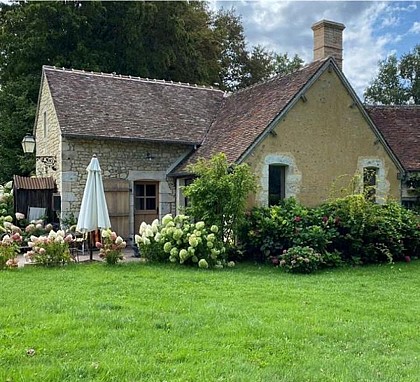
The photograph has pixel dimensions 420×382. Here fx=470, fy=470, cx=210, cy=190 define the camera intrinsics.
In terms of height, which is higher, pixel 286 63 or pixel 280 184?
pixel 286 63

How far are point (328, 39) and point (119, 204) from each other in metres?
8.61

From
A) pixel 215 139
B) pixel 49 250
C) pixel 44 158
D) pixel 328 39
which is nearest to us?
pixel 49 250

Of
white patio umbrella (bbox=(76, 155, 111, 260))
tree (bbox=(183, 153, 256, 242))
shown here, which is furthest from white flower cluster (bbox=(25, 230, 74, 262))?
tree (bbox=(183, 153, 256, 242))

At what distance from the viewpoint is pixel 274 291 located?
Result: 754cm

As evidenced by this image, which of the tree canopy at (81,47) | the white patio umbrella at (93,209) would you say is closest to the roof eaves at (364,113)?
the white patio umbrella at (93,209)

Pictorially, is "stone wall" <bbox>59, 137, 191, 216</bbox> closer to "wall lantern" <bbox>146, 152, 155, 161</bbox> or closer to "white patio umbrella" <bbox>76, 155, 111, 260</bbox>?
"wall lantern" <bbox>146, 152, 155, 161</bbox>

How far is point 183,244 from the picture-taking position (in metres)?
10.5

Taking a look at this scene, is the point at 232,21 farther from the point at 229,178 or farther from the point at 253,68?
the point at 229,178

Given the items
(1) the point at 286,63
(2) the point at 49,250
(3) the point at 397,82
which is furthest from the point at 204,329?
(3) the point at 397,82

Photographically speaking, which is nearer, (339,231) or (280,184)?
(339,231)

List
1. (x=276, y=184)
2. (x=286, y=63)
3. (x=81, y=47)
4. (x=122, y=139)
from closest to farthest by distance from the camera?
(x=276, y=184) → (x=122, y=139) → (x=81, y=47) → (x=286, y=63)

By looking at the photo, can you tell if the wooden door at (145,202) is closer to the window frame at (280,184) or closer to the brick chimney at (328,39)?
the window frame at (280,184)

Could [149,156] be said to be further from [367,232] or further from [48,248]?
[367,232]

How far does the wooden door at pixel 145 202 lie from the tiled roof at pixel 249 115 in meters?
0.97
